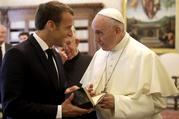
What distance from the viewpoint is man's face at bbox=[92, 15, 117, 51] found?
2688 mm

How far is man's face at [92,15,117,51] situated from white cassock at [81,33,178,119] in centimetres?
15

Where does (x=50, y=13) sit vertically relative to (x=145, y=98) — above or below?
above

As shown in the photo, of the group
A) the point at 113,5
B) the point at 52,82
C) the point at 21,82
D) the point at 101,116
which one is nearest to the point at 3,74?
the point at 21,82

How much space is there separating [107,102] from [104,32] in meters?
0.55

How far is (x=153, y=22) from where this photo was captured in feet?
25.8

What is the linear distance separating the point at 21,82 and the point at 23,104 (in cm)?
14

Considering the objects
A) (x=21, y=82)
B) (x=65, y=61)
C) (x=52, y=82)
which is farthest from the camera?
(x=65, y=61)

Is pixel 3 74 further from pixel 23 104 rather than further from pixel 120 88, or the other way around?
pixel 120 88

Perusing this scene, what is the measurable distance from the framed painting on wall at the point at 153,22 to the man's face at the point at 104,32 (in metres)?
5.25

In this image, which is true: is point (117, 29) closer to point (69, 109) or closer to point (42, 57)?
point (42, 57)

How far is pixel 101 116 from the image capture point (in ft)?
9.28

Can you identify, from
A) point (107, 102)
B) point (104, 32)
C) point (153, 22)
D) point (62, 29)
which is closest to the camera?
point (62, 29)

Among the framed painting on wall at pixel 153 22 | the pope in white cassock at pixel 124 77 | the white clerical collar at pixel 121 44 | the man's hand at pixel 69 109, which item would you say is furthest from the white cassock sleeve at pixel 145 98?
the framed painting on wall at pixel 153 22

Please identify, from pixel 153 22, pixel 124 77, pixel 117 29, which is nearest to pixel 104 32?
pixel 117 29
